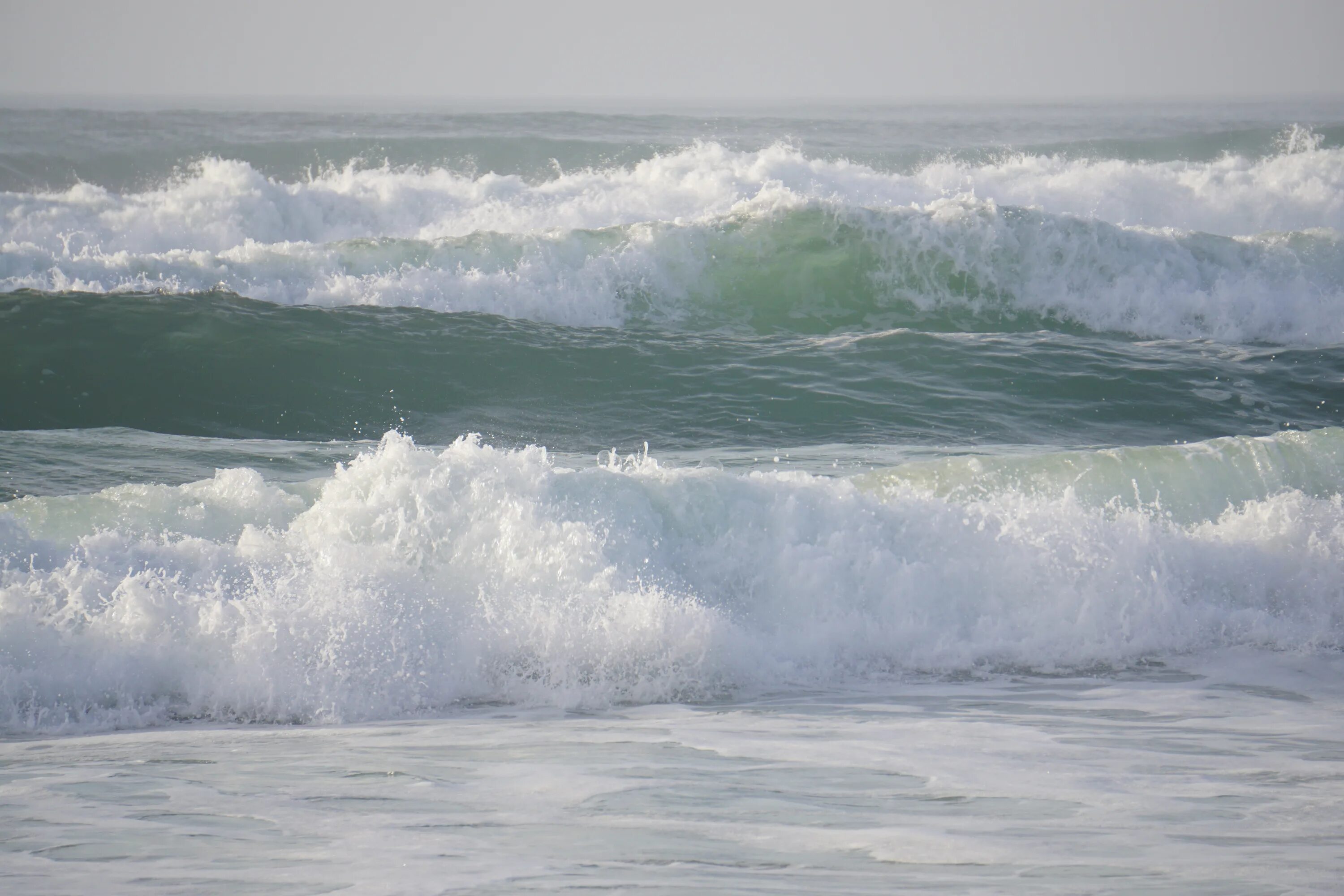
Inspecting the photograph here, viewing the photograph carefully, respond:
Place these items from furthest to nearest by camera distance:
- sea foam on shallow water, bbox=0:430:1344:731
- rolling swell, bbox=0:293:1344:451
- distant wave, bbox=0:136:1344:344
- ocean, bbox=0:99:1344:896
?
distant wave, bbox=0:136:1344:344 → rolling swell, bbox=0:293:1344:451 → sea foam on shallow water, bbox=0:430:1344:731 → ocean, bbox=0:99:1344:896

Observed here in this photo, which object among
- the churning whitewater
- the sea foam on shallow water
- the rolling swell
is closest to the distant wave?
the churning whitewater

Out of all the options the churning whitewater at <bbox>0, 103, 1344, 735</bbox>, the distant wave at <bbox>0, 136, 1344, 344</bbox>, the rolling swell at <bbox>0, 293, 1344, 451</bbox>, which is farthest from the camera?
the distant wave at <bbox>0, 136, 1344, 344</bbox>

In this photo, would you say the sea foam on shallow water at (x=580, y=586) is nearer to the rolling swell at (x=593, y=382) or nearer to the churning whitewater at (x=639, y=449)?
the churning whitewater at (x=639, y=449)

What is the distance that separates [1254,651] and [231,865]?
5151 millimetres

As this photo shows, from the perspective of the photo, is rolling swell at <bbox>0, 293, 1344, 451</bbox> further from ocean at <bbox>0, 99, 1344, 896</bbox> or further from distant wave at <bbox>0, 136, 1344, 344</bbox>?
distant wave at <bbox>0, 136, 1344, 344</bbox>

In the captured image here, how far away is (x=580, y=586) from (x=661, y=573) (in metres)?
0.51

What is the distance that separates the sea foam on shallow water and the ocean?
0.9 inches

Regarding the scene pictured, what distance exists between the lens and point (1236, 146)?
42156 mm

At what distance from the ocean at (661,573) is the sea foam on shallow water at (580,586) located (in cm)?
2

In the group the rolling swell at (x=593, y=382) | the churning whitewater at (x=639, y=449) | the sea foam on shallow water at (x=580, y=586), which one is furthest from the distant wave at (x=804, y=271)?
the sea foam on shallow water at (x=580, y=586)

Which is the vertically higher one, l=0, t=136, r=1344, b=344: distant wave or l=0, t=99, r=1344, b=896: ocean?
l=0, t=136, r=1344, b=344: distant wave

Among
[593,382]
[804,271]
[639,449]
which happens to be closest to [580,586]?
[639,449]

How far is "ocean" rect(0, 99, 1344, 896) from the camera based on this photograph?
3.80 m

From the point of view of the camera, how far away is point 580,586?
6.07 meters
